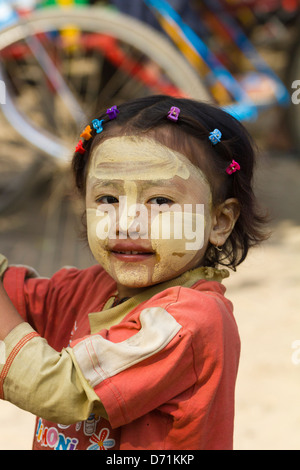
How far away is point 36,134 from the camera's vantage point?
338 centimetres

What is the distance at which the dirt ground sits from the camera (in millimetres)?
2291

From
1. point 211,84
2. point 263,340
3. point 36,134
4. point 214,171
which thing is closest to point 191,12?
point 211,84

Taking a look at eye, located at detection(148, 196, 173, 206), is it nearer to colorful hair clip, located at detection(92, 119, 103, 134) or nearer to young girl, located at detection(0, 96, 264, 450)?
young girl, located at detection(0, 96, 264, 450)

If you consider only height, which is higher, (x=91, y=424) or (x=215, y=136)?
(x=215, y=136)

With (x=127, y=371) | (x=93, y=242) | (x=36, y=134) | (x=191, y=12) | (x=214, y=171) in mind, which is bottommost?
(x=127, y=371)

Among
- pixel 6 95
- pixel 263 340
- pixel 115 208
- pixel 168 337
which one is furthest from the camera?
pixel 6 95

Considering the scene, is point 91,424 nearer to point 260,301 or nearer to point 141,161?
point 141,161

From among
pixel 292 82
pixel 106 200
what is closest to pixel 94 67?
pixel 292 82

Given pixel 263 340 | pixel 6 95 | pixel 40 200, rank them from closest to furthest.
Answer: pixel 263 340, pixel 6 95, pixel 40 200

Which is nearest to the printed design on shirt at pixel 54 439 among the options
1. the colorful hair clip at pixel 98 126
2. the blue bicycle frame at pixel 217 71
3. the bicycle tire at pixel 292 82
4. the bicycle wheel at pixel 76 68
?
the colorful hair clip at pixel 98 126

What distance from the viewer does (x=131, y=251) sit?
1193mm

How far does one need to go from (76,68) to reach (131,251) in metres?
3.18
